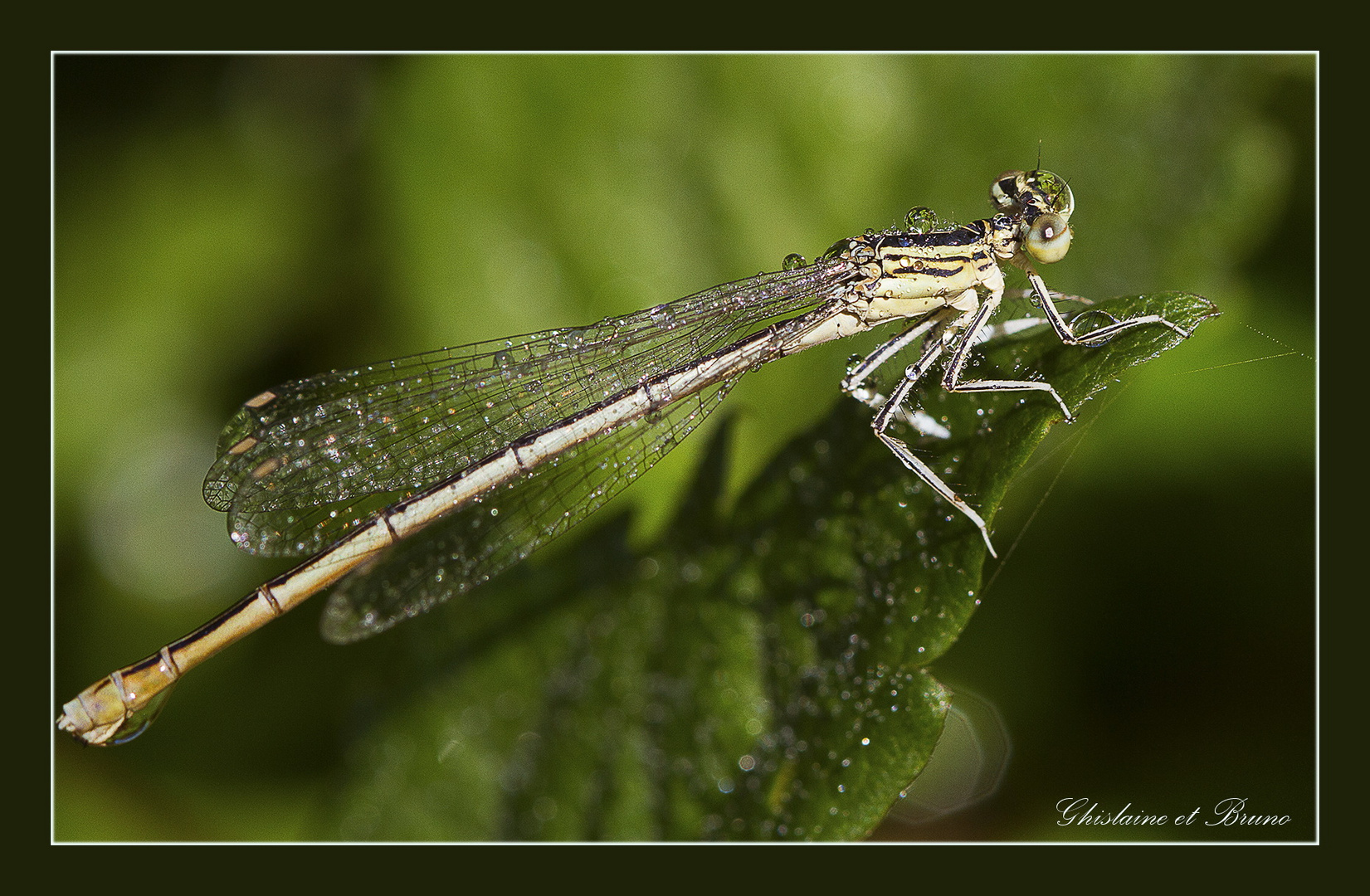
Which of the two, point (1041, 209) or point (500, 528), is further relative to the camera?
point (500, 528)

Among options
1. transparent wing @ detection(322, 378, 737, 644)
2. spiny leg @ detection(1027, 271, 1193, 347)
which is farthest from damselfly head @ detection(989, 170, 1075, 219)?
transparent wing @ detection(322, 378, 737, 644)

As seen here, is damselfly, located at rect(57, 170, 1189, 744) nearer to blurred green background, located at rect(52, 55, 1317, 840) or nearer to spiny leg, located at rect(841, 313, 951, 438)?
spiny leg, located at rect(841, 313, 951, 438)

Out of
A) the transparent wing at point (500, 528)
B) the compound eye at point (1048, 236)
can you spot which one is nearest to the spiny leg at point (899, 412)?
the compound eye at point (1048, 236)

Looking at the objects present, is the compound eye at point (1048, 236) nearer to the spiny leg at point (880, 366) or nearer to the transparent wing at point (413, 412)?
the spiny leg at point (880, 366)

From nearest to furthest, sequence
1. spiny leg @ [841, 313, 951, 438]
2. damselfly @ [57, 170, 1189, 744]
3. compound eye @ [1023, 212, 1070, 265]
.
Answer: spiny leg @ [841, 313, 951, 438] → compound eye @ [1023, 212, 1070, 265] → damselfly @ [57, 170, 1189, 744]

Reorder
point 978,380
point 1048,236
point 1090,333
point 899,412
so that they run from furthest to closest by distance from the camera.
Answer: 1. point 1048,236
2. point 899,412
3. point 978,380
4. point 1090,333

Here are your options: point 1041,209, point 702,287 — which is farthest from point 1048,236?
point 702,287

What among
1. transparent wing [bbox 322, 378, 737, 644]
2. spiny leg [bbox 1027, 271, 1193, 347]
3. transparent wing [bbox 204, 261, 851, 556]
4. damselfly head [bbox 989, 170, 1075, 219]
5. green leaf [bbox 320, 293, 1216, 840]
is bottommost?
green leaf [bbox 320, 293, 1216, 840]

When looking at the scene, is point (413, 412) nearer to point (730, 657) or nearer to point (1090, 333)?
point (730, 657)
